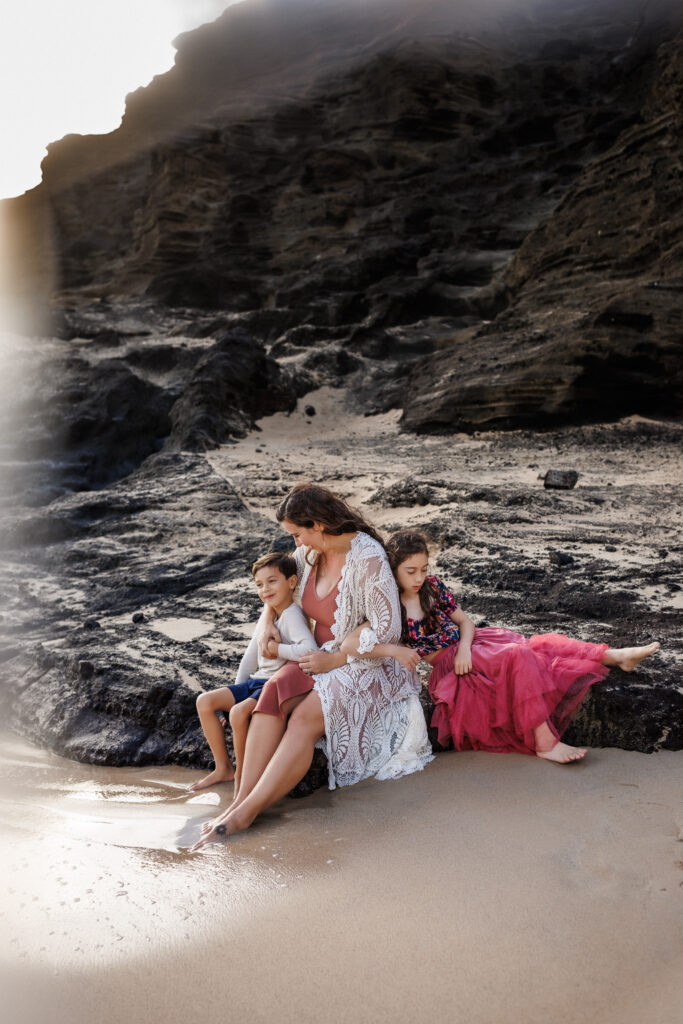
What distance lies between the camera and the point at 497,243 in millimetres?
18641

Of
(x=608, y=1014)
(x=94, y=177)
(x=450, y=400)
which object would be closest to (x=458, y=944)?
(x=608, y=1014)

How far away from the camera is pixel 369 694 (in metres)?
2.77

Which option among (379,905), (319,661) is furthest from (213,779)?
(379,905)

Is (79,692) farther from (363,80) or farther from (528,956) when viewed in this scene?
(363,80)

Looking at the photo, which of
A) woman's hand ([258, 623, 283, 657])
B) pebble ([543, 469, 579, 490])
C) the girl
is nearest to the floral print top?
the girl

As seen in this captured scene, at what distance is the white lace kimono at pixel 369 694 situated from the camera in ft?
8.89

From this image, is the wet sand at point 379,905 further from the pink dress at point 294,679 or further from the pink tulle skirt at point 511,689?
the pink dress at point 294,679

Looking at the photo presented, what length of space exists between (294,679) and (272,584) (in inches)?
15.7

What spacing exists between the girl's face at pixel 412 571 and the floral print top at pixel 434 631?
0.43 ft

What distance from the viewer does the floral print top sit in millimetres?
2902

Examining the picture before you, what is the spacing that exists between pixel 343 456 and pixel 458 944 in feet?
23.2

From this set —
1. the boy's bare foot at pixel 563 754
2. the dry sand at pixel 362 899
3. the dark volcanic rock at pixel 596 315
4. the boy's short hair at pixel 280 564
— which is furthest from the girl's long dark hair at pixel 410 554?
the dark volcanic rock at pixel 596 315

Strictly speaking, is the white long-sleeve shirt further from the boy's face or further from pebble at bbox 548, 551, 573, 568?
pebble at bbox 548, 551, 573, 568

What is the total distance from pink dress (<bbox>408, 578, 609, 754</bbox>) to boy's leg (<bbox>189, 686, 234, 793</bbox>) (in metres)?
0.74
